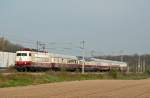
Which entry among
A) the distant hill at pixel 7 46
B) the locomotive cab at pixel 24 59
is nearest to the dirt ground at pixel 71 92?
the locomotive cab at pixel 24 59

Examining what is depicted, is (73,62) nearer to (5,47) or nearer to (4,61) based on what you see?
(4,61)

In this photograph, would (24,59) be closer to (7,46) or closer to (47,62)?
(47,62)

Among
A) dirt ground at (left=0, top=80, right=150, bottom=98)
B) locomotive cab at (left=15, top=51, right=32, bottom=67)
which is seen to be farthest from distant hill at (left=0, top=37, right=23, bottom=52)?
dirt ground at (left=0, top=80, right=150, bottom=98)

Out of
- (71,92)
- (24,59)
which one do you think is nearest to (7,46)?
(24,59)

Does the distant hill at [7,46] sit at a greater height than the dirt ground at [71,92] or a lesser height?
greater

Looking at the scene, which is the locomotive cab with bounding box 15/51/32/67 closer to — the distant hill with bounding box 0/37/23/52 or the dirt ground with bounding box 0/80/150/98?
the dirt ground with bounding box 0/80/150/98

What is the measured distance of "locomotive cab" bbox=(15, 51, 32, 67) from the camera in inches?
2421

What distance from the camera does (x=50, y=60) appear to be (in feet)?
220

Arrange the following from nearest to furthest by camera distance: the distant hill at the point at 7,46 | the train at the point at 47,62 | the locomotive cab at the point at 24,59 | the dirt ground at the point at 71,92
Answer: the dirt ground at the point at 71,92 < the locomotive cab at the point at 24,59 < the train at the point at 47,62 < the distant hill at the point at 7,46

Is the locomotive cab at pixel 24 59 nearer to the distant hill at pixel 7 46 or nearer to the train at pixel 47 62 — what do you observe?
the train at pixel 47 62

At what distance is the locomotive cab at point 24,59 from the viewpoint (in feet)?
202

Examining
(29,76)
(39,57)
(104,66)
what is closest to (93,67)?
(104,66)

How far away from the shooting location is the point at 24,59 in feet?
202

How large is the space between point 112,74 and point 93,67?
8548 mm
